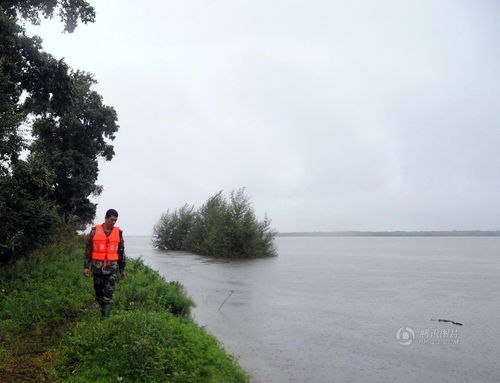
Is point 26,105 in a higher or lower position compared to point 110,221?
higher

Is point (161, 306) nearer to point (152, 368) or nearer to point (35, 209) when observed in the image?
point (152, 368)

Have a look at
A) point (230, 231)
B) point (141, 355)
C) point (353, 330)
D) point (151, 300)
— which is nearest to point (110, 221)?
point (151, 300)

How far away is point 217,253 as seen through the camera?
43.0 m

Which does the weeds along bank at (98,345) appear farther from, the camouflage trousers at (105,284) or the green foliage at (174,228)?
the green foliage at (174,228)

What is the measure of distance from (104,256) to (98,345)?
2.25 m

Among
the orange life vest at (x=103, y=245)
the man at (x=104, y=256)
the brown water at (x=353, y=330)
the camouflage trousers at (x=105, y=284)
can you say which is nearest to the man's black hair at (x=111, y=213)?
the man at (x=104, y=256)

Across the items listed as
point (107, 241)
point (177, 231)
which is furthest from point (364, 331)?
point (177, 231)

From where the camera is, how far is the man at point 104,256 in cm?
832

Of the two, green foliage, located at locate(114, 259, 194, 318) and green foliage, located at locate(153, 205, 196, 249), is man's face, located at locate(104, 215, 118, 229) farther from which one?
green foliage, located at locate(153, 205, 196, 249)

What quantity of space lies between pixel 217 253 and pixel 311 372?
35324 mm

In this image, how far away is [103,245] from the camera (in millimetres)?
8359

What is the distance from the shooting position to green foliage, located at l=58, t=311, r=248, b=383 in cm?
581

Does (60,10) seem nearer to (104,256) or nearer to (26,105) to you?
(26,105)

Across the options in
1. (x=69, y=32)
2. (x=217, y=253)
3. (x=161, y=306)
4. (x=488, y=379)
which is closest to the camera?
(x=488, y=379)
